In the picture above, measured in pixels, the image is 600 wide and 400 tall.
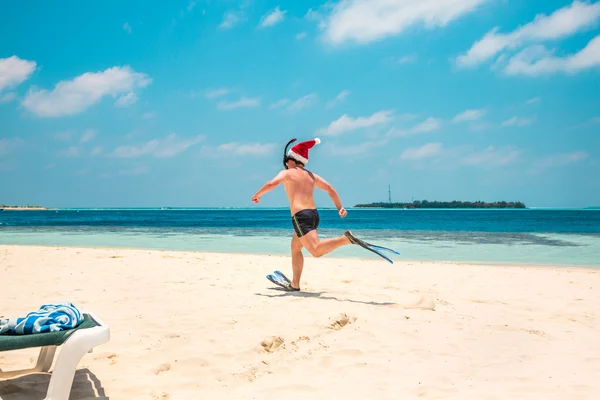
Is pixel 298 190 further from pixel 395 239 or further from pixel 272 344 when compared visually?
pixel 395 239

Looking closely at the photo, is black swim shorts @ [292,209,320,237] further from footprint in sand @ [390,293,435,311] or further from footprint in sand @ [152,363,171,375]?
footprint in sand @ [152,363,171,375]

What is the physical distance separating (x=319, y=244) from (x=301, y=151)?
1.45 meters

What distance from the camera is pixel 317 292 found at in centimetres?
648

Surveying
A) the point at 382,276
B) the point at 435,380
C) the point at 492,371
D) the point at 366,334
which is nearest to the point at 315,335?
the point at 366,334

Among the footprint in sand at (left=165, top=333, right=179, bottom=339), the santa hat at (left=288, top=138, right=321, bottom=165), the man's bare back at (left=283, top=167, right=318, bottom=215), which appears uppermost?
the santa hat at (left=288, top=138, right=321, bottom=165)

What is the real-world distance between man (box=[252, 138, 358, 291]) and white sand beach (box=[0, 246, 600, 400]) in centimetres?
69

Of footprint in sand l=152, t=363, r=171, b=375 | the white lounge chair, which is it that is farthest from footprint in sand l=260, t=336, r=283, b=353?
the white lounge chair

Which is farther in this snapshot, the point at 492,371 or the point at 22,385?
the point at 492,371

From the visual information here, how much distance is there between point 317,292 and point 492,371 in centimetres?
328

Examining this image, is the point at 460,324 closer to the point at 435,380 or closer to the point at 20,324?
the point at 435,380

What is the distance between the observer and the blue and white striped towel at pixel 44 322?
2.59 m

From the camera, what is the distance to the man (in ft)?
18.9

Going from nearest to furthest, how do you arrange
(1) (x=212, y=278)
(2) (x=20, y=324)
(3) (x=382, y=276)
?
(2) (x=20, y=324) < (1) (x=212, y=278) < (3) (x=382, y=276)

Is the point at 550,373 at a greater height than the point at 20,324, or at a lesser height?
lesser
